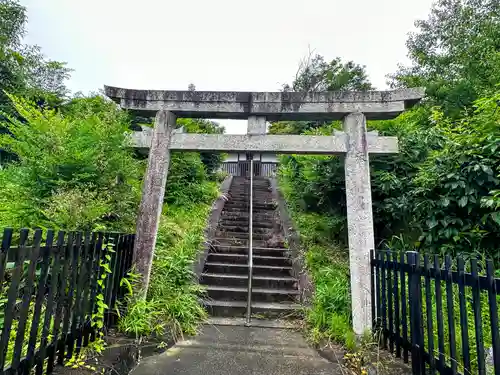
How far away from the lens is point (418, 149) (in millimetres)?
4691

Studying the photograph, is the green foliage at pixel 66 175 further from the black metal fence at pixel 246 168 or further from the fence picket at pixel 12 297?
the black metal fence at pixel 246 168

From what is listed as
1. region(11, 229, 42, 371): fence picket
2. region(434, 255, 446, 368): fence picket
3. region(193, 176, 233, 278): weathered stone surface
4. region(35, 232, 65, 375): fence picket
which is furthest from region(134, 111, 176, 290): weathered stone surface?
region(434, 255, 446, 368): fence picket

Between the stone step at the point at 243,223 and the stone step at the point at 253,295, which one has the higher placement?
the stone step at the point at 243,223

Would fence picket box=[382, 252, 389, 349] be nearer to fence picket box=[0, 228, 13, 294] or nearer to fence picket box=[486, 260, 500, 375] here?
fence picket box=[486, 260, 500, 375]

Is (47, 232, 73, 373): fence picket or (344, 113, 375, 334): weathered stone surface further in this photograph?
(344, 113, 375, 334): weathered stone surface

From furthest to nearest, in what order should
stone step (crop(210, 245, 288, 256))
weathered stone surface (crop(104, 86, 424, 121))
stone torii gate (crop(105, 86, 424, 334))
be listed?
stone step (crop(210, 245, 288, 256))
weathered stone surface (crop(104, 86, 424, 121))
stone torii gate (crop(105, 86, 424, 334))

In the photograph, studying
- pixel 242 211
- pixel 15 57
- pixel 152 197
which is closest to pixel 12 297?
pixel 152 197

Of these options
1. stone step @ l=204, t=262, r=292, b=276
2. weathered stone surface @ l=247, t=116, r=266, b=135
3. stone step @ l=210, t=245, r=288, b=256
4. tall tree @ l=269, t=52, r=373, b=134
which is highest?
tall tree @ l=269, t=52, r=373, b=134

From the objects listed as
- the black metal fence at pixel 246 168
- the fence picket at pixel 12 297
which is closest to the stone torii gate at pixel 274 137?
the fence picket at pixel 12 297

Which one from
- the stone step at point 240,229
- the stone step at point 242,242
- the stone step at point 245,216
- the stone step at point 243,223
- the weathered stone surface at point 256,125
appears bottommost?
the stone step at point 242,242

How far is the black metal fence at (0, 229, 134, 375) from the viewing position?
176 cm

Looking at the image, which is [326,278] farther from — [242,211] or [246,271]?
[242,211]

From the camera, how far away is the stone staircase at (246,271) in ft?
13.8

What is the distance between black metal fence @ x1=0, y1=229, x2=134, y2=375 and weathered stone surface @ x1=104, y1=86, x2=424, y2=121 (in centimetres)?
186
